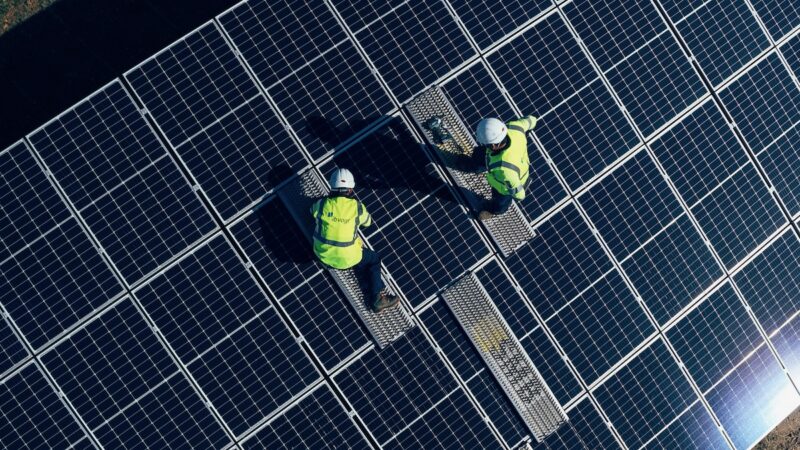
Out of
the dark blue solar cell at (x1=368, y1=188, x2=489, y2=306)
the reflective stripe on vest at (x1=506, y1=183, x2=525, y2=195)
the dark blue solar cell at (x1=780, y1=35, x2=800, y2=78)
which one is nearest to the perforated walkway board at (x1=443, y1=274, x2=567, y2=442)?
the dark blue solar cell at (x1=368, y1=188, x2=489, y2=306)

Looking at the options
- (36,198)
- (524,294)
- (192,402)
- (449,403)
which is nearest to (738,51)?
(524,294)

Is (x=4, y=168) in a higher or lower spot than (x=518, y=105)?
higher

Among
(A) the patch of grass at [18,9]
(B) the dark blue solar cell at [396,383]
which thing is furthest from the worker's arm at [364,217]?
(A) the patch of grass at [18,9]

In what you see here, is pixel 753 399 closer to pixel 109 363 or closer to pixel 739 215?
pixel 739 215

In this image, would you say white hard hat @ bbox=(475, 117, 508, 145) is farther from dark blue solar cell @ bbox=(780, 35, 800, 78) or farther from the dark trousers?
dark blue solar cell @ bbox=(780, 35, 800, 78)

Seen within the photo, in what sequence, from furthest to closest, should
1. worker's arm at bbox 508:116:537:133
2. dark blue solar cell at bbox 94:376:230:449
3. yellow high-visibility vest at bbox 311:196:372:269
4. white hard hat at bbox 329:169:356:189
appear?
worker's arm at bbox 508:116:537:133
dark blue solar cell at bbox 94:376:230:449
white hard hat at bbox 329:169:356:189
yellow high-visibility vest at bbox 311:196:372:269

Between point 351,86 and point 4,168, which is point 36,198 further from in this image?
point 351,86
